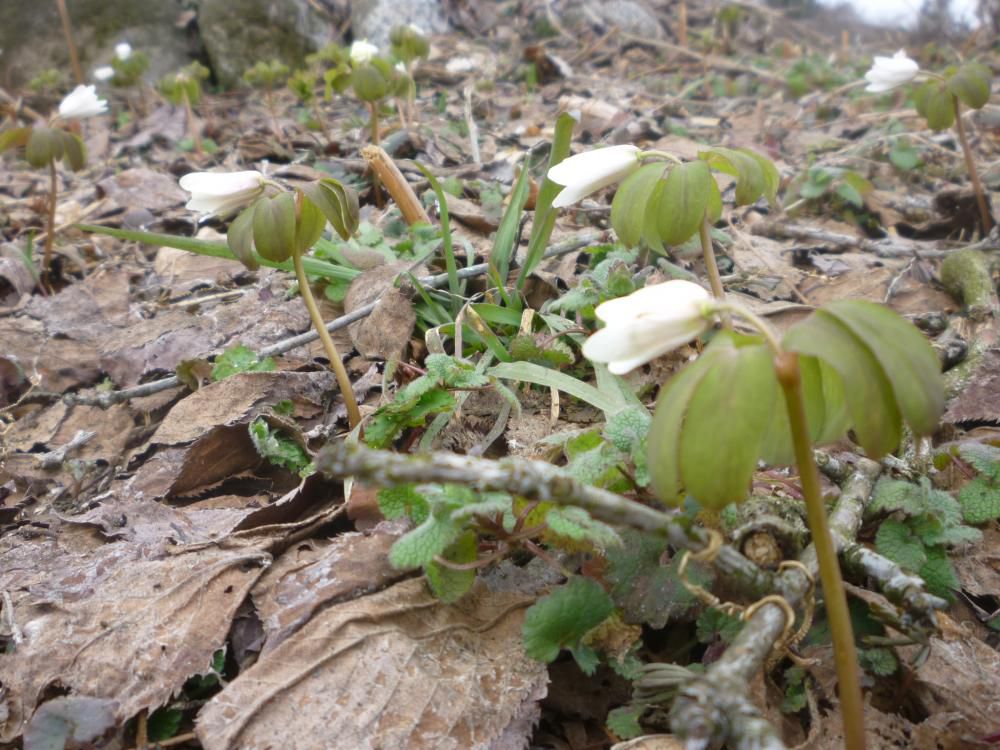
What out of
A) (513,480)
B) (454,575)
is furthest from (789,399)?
(454,575)

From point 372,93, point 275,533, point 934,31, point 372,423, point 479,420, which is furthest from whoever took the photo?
point 934,31

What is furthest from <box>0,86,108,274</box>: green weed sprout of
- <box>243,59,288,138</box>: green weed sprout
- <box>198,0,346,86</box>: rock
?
<box>198,0,346,86</box>: rock

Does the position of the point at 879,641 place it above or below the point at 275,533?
above

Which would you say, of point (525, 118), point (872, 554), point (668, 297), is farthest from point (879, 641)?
point (525, 118)

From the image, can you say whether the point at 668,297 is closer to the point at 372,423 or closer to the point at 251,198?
the point at 372,423

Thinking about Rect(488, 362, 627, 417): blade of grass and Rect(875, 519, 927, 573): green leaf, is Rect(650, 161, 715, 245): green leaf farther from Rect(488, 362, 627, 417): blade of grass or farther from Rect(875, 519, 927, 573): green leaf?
Rect(875, 519, 927, 573): green leaf

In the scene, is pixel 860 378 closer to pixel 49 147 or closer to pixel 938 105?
pixel 938 105
